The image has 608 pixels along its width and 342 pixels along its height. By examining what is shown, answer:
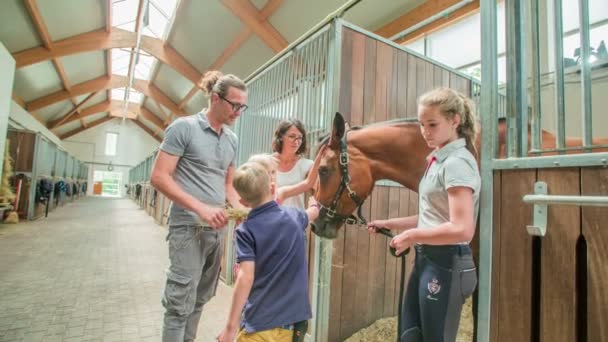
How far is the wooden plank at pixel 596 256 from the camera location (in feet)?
2.42

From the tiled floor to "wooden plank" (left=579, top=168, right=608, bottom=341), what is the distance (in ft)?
6.81

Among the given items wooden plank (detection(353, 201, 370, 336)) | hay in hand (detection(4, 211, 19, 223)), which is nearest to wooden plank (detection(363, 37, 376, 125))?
wooden plank (detection(353, 201, 370, 336))

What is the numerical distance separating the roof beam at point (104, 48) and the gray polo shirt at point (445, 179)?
1033 centimetres

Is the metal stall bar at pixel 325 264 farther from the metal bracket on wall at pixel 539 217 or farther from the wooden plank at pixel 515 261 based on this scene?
the metal bracket on wall at pixel 539 217

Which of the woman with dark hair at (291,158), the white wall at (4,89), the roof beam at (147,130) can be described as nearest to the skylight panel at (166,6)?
the white wall at (4,89)

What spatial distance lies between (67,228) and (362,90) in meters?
7.11

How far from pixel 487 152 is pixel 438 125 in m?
0.18

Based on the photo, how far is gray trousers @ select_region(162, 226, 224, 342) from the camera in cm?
130

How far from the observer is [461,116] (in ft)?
3.35

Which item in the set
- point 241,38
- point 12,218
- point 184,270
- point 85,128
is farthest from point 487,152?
point 85,128

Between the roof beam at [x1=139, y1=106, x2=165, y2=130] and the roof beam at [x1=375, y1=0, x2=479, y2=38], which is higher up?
the roof beam at [x1=139, y1=106, x2=165, y2=130]

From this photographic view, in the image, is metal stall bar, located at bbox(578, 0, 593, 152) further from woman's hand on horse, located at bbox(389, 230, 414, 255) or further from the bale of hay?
the bale of hay

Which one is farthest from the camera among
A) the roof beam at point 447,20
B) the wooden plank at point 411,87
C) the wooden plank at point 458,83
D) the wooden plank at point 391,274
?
the roof beam at point 447,20

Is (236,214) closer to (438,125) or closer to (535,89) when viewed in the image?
(438,125)
